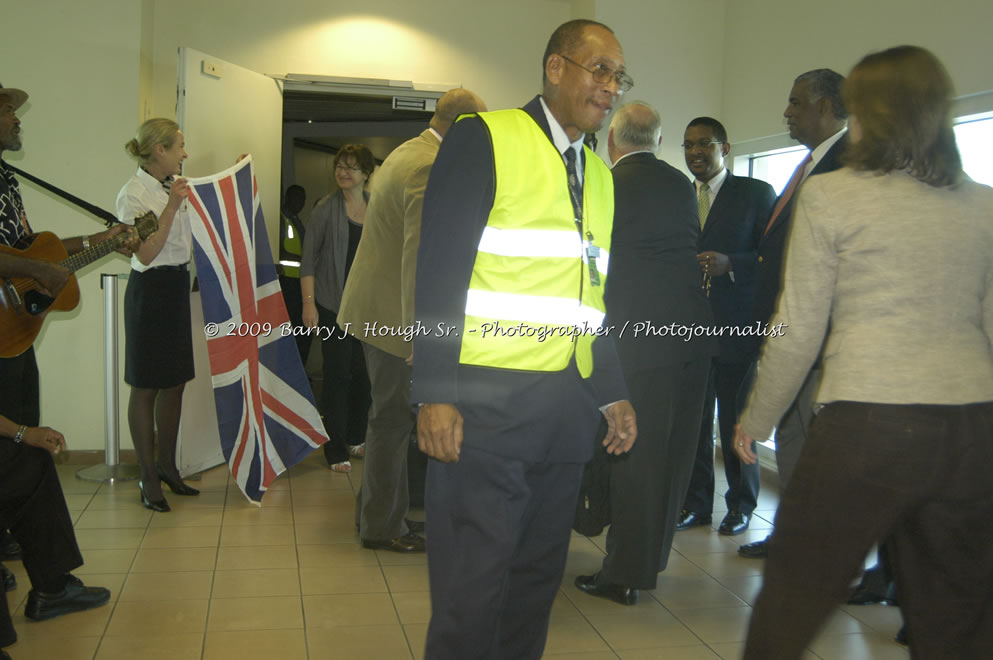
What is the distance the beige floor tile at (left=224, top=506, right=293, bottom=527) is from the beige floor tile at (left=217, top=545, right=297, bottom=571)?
1.13 ft

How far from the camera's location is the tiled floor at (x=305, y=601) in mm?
2678

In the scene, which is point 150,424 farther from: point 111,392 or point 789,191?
point 789,191

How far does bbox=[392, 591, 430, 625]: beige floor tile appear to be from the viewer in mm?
2902

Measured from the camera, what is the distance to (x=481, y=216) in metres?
1.81

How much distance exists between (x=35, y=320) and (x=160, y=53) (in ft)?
9.41

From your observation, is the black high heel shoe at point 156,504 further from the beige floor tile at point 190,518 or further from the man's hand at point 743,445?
the man's hand at point 743,445

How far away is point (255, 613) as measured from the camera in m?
2.91

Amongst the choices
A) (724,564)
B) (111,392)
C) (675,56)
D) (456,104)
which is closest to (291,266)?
(111,392)

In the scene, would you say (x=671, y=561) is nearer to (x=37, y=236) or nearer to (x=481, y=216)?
(x=481, y=216)

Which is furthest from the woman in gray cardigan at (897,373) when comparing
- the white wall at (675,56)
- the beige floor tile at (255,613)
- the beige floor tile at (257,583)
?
the white wall at (675,56)

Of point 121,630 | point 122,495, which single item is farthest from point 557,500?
point 122,495

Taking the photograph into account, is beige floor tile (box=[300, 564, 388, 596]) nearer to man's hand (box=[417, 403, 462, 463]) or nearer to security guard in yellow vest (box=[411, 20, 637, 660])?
security guard in yellow vest (box=[411, 20, 637, 660])

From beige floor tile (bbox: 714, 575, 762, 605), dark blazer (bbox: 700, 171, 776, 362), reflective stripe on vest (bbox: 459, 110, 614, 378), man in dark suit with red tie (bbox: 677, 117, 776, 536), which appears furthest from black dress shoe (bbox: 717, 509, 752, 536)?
reflective stripe on vest (bbox: 459, 110, 614, 378)

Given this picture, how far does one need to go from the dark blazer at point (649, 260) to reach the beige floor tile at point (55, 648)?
5.99 ft
